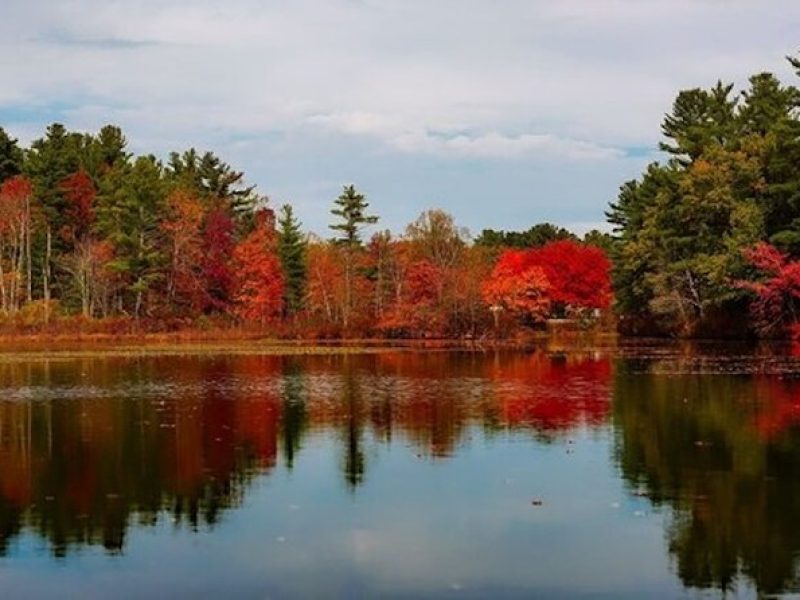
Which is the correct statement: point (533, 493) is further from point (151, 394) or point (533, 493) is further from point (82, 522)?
point (151, 394)

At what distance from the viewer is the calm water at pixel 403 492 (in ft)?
34.7

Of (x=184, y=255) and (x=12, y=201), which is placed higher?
(x=12, y=201)

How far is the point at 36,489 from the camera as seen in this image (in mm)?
15117

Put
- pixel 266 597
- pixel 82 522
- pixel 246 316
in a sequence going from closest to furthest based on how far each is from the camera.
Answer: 1. pixel 266 597
2. pixel 82 522
3. pixel 246 316

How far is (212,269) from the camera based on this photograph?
7956cm

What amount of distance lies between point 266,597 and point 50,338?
6524 cm

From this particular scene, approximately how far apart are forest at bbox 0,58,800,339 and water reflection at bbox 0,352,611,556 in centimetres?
2252

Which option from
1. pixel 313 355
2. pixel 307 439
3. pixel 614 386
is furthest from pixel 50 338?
pixel 307 439

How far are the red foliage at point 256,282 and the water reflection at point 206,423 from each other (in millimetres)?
38288

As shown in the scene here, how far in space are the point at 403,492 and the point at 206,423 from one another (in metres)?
8.55

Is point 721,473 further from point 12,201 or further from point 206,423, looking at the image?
point 12,201

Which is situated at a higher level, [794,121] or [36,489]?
[794,121]

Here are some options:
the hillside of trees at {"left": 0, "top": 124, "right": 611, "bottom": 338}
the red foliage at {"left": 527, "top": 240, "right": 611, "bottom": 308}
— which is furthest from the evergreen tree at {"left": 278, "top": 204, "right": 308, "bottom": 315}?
the red foliage at {"left": 527, "top": 240, "right": 611, "bottom": 308}

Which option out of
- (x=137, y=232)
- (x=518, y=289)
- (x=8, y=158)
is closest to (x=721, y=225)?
(x=518, y=289)
